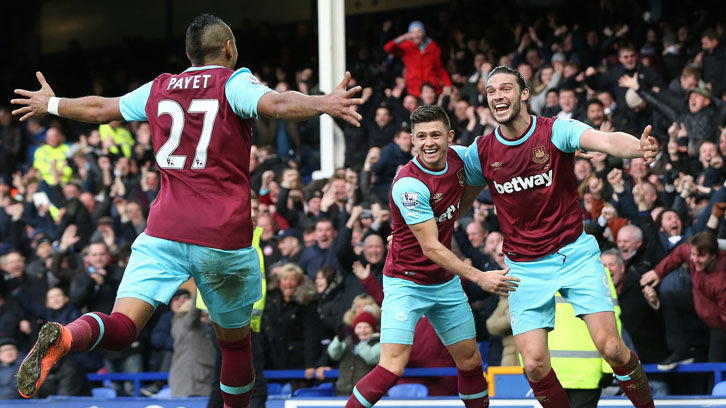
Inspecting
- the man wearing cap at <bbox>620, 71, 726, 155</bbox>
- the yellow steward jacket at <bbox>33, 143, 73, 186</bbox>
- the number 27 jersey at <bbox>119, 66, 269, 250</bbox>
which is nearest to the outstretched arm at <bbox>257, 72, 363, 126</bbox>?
the number 27 jersey at <bbox>119, 66, 269, 250</bbox>

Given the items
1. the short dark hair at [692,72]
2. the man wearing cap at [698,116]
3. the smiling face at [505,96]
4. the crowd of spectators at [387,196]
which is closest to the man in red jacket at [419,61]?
the crowd of spectators at [387,196]

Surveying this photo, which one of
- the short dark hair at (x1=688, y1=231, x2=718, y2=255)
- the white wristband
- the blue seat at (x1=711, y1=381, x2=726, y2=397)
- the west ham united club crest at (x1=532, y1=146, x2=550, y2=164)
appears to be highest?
the white wristband

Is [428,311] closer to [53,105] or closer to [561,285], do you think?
[561,285]

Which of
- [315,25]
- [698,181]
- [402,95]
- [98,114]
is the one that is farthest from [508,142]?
[315,25]

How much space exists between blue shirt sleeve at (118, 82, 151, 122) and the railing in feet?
13.2

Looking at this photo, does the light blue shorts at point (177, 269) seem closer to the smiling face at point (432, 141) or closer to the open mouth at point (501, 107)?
the smiling face at point (432, 141)

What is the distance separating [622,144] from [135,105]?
2.84 m

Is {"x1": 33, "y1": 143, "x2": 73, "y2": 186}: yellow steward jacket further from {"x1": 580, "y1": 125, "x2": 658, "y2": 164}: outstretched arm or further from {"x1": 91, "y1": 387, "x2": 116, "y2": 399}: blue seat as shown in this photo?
{"x1": 580, "y1": 125, "x2": 658, "y2": 164}: outstretched arm

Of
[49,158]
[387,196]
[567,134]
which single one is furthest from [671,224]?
[49,158]

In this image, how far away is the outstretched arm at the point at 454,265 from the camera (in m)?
6.04

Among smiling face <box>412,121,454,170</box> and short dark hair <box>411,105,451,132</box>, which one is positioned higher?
short dark hair <box>411,105,451,132</box>

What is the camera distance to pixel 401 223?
7.03 m

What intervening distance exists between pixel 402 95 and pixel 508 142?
319 inches

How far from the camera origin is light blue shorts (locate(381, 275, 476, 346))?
22.5 feet
